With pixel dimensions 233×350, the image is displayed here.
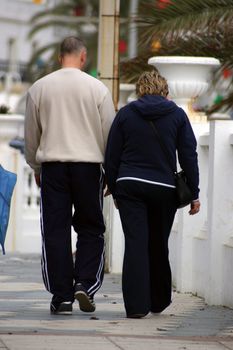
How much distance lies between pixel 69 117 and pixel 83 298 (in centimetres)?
122

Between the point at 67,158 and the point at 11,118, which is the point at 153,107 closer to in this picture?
the point at 67,158

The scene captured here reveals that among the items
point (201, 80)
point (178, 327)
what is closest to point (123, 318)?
point (178, 327)

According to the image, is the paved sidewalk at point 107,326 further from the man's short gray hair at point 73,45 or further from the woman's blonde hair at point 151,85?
the man's short gray hair at point 73,45

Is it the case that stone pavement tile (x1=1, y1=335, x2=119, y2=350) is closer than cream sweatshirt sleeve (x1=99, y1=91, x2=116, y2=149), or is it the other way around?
stone pavement tile (x1=1, y1=335, x2=119, y2=350)

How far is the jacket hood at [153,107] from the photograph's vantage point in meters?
8.88

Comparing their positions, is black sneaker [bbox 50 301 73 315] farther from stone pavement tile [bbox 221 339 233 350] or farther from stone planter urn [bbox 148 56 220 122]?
stone planter urn [bbox 148 56 220 122]

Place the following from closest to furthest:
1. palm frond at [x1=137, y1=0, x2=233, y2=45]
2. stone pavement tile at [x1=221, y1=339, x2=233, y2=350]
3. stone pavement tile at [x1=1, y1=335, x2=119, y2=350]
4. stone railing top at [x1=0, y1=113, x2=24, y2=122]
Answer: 1. stone pavement tile at [x1=1, y1=335, x2=119, y2=350]
2. stone pavement tile at [x1=221, y1=339, x2=233, y2=350]
3. palm frond at [x1=137, y1=0, x2=233, y2=45]
4. stone railing top at [x1=0, y1=113, x2=24, y2=122]

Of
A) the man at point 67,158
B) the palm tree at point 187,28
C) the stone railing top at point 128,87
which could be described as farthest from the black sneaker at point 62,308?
the stone railing top at point 128,87

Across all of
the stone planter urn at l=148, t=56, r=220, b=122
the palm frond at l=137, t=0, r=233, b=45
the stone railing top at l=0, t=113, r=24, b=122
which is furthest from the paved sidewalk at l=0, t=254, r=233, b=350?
the stone railing top at l=0, t=113, r=24, b=122

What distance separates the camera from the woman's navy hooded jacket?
29.0 feet

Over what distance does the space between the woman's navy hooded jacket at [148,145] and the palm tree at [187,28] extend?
7.11 m

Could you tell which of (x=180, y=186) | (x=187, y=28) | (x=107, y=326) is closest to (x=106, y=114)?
(x=180, y=186)

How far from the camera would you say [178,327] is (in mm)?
8492

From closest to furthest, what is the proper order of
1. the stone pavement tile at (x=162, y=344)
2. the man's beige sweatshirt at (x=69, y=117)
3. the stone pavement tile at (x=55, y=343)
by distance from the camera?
the stone pavement tile at (x=55, y=343)
the stone pavement tile at (x=162, y=344)
the man's beige sweatshirt at (x=69, y=117)
